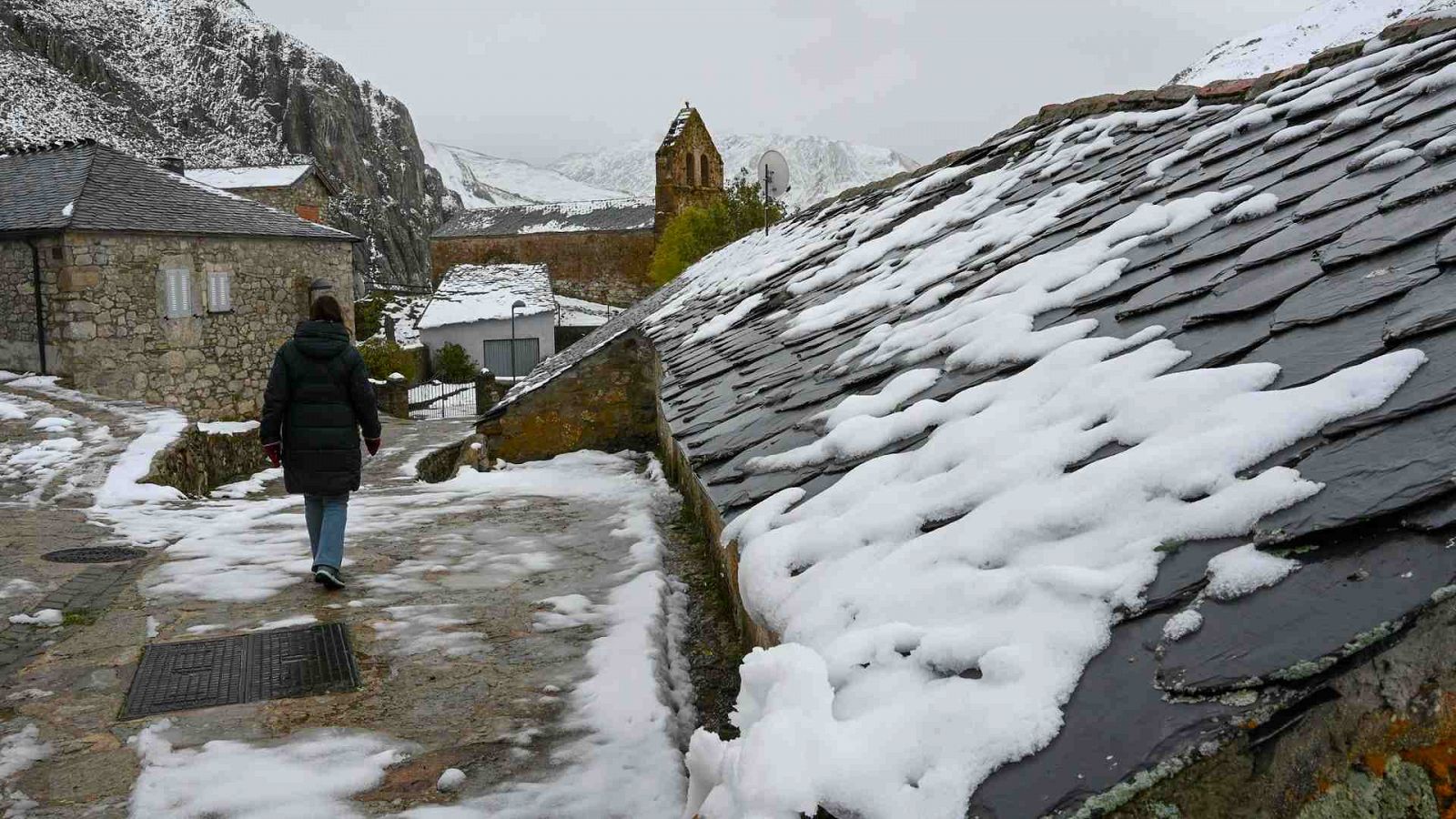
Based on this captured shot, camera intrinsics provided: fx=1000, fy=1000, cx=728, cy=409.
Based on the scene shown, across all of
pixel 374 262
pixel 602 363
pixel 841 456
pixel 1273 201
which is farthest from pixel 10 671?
pixel 374 262

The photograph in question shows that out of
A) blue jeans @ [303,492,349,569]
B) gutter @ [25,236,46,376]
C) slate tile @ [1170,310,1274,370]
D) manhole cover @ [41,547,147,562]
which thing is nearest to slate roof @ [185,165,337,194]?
gutter @ [25,236,46,376]

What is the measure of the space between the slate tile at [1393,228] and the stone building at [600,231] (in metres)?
37.8

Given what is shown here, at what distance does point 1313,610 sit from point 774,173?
40.3 ft

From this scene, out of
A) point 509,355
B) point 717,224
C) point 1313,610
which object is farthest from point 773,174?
point 509,355

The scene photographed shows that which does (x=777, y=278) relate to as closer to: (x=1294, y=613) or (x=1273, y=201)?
(x=1273, y=201)

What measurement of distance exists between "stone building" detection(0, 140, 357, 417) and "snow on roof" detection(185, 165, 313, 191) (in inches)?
401

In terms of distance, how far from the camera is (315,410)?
17.4ft

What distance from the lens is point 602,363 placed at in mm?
8930

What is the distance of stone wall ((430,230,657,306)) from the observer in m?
43.1

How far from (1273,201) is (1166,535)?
5.43 feet

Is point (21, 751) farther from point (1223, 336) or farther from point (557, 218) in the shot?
point (557, 218)

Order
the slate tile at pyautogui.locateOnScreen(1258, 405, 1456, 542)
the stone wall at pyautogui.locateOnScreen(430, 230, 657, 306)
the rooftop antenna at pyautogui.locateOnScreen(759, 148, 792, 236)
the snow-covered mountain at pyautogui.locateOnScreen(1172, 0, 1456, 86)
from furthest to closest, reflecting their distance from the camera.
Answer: the snow-covered mountain at pyautogui.locateOnScreen(1172, 0, 1456, 86)
the stone wall at pyautogui.locateOnScreen(430, 230, 657, 306)
the rooftop antenna at pyautogui.locateOnScreen(759, 148, 792, 236)
the slate tile at pyautogui.locateOnScreen(1258, 405, 1456, 542)

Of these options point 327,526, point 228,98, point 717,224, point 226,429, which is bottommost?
point 226,429

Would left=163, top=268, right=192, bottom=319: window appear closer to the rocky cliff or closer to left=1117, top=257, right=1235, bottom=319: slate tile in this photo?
left=1117, top=257, right=1235, bottom=319: slate tile
